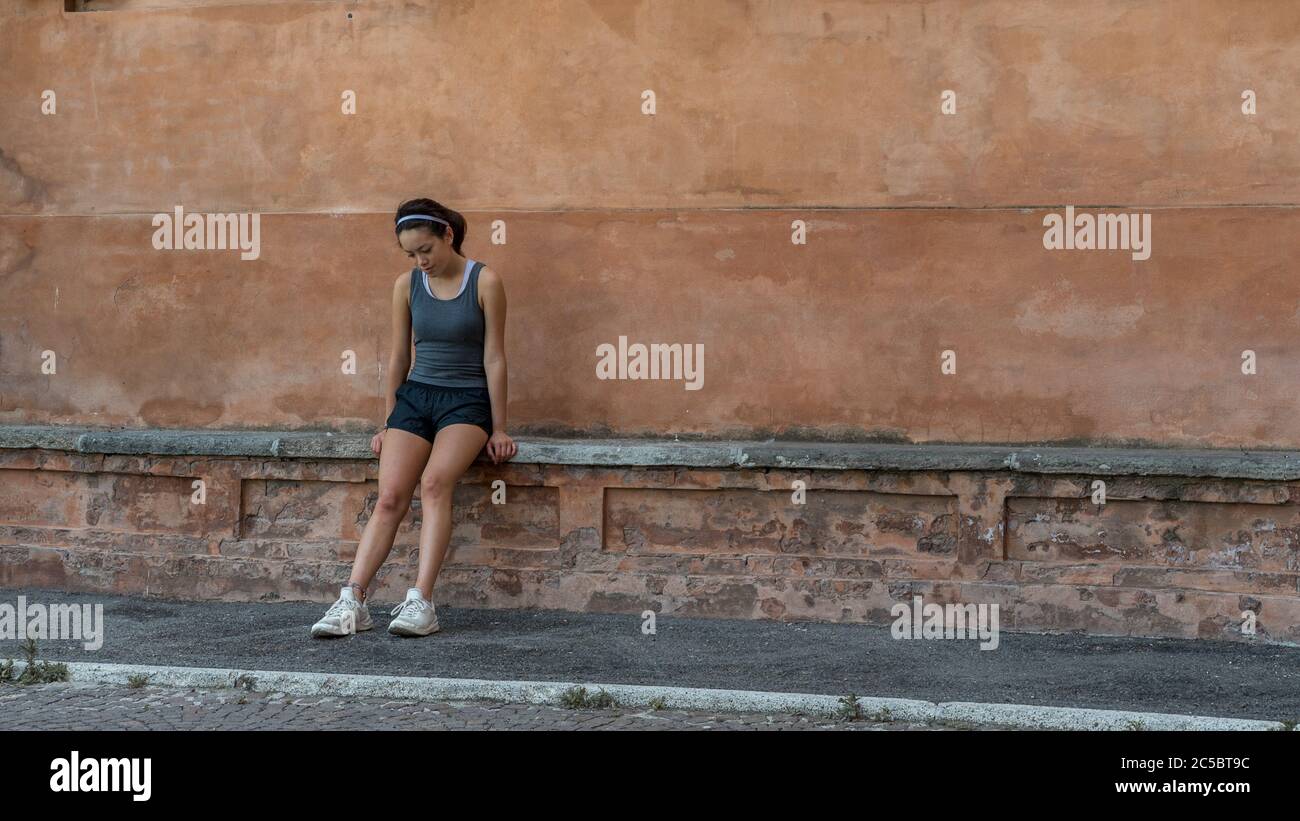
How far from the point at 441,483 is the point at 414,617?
67cm

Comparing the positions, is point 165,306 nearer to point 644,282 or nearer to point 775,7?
point 644,282

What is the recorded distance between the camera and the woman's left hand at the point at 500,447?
7.57m

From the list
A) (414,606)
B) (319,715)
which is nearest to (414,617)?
(414,606)

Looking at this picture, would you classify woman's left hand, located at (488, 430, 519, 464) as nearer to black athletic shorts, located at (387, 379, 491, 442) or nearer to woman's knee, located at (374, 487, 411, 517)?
black athletic shorts, located at (387, 379, 491, 442)

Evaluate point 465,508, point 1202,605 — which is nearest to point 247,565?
point 465,508

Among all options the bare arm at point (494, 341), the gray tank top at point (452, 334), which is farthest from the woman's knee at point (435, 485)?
the gray tank top at point (452, 334)

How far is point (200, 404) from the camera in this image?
8.54 meters

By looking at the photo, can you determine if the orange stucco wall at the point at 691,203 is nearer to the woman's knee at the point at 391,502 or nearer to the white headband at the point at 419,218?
the white headband at the point at 419,218

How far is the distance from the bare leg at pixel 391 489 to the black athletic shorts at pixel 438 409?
2.3 inches

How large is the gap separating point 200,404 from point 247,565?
0.98 metres

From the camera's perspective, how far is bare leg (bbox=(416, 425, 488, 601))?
24.0 feet

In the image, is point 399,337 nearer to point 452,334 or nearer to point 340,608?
point 452,334

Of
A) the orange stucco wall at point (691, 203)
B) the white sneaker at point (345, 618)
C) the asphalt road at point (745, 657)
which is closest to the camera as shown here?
the asphalt road at point (745, 657)

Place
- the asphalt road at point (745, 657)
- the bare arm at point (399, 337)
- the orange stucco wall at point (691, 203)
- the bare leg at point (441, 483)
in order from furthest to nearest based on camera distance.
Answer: the bare arm at point (399, 337) < the orange stucco wall at point (691, 203) < the bare leg at point (441, 483) < the asphalt road at point (745, 657)
